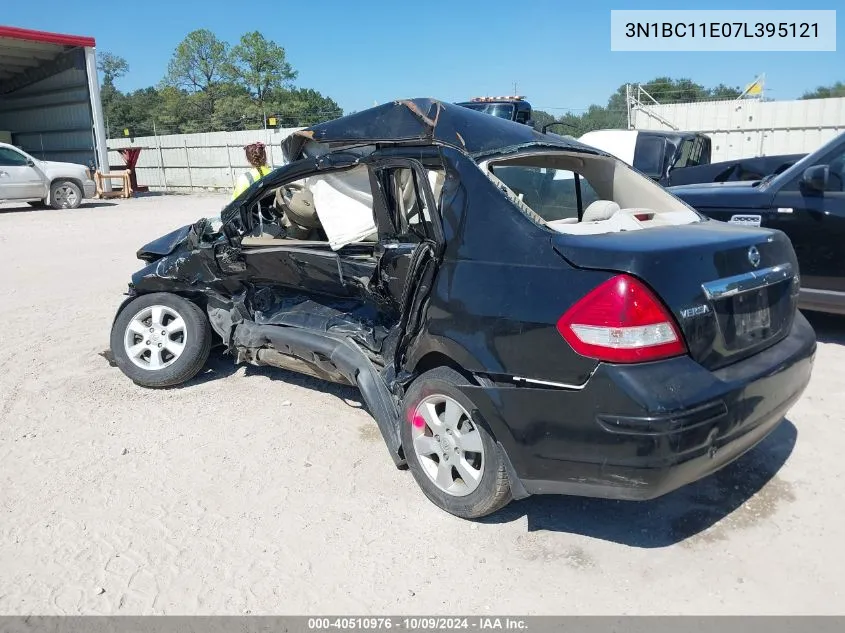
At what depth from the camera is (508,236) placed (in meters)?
2.82

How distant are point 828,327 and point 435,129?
4461 mm

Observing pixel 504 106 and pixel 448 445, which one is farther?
pixel 504 106

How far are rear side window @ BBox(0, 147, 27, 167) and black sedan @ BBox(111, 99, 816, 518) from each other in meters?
16.2

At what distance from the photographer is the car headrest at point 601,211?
139 inches

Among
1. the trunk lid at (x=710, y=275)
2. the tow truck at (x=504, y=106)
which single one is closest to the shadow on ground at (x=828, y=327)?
the trunk lid at (x=710, y=275)

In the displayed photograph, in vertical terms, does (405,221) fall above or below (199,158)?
below

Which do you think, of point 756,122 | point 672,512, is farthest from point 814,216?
point 756,122

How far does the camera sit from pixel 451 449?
312cm

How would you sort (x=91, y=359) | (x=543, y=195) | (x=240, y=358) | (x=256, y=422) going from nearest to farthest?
1. (x=543, y=195)
2. (x=256, y=422)
3. (x=240, y=358)
4. (x=91, y=359)

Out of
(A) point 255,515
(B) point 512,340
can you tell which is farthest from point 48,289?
(B) point 512,340

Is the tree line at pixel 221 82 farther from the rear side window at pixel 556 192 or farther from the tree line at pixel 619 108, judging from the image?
the rear side window at pixel 556 192

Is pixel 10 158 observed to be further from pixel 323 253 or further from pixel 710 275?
pixel 710 275
